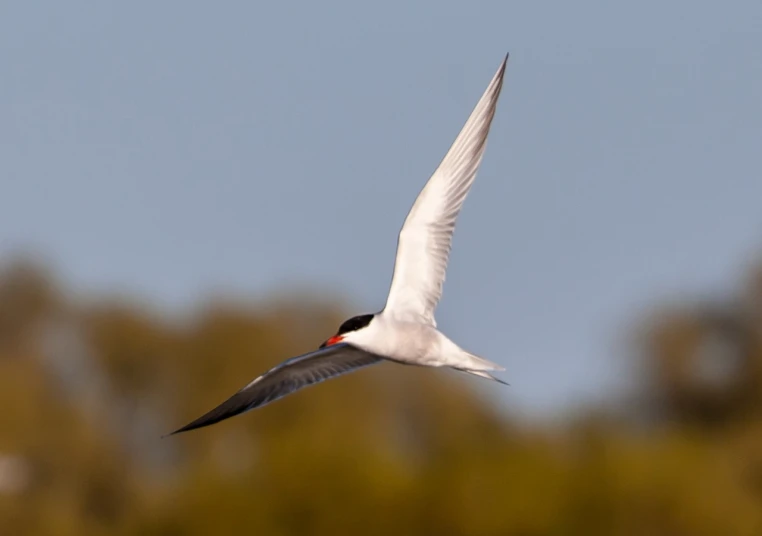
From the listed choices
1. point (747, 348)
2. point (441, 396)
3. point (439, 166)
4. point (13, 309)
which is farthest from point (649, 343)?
point (439, 166)

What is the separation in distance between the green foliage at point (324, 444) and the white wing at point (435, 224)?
957cm

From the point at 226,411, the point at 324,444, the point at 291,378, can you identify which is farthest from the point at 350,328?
the point at 324,444

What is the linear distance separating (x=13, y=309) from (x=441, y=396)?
10.8m

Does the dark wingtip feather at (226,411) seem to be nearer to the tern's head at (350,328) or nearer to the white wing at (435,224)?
the tern's head at (350,328)

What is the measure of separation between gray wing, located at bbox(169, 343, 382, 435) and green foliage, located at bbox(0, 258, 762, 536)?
9.34 metres

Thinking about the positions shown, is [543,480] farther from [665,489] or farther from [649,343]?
[649,343]

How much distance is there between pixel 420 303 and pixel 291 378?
2.75 feet

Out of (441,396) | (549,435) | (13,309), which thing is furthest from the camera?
(13,309)

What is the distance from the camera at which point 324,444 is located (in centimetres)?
2056

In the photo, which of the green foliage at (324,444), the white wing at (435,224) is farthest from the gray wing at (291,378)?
the green foliage at (324,444)

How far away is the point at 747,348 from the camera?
30375 mm

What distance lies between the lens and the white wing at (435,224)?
31.1 feet

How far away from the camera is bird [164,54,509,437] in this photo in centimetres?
912

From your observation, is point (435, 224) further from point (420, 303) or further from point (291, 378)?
point (291, 378)
